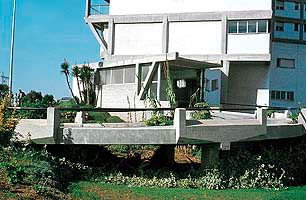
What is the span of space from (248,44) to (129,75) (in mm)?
8711

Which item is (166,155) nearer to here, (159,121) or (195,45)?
(159,121)

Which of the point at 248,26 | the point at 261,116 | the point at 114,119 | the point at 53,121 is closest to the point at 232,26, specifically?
the point at 248,26

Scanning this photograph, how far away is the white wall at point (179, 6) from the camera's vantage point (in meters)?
30.6

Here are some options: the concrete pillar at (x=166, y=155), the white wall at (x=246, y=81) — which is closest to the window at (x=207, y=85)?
the white wall at (x=246, y=81)

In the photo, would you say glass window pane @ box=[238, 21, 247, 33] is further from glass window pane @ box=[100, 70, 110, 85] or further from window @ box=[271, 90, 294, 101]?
glass window pane @ box=[100, 70, 110, 85]

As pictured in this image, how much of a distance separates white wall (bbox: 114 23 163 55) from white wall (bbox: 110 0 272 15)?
1.19 meters

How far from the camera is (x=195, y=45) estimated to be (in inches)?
1212

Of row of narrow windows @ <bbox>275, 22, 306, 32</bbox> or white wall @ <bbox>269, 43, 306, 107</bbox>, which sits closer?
white wall @ <bbox>269, 43, 306, 107</bbox>

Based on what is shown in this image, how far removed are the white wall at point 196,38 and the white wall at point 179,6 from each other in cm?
118

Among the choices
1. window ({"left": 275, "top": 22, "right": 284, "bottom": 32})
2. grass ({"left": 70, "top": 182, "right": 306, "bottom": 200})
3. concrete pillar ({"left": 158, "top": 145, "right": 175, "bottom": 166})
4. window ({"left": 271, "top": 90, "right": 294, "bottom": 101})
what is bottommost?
grass ({"left": 70, "top": 182, "right": 306, "bottom": 200})

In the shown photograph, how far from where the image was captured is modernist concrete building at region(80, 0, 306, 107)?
28094 mm

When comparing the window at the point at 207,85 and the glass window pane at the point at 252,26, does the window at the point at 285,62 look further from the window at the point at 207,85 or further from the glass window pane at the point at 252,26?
the window at the point at 207,85

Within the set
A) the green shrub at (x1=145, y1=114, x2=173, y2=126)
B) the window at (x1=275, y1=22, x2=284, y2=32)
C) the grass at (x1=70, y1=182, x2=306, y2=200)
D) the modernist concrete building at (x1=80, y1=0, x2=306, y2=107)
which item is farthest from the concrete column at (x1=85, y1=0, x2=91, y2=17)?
the grass at (x1=70, y1=182, x2=306, y2=200)

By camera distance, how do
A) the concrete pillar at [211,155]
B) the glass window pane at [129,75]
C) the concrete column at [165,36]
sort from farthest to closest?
the concrete column at [165,36], the glass window pane at [129,75], the concrete pillar at [211,155]
